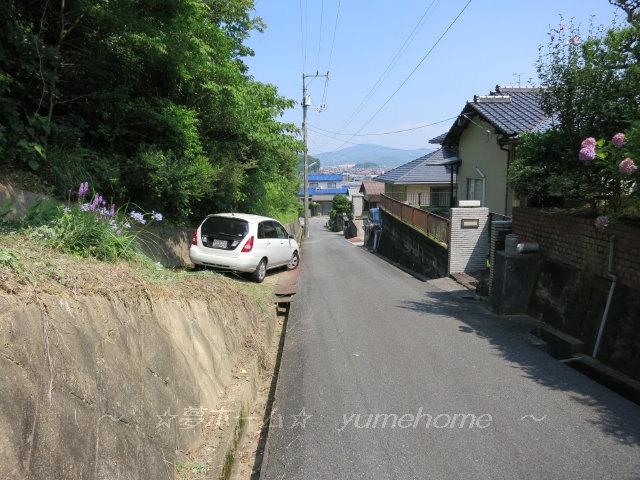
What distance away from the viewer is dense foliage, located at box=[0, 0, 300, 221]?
304 inches

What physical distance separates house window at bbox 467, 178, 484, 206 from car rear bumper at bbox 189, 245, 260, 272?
11.1 m

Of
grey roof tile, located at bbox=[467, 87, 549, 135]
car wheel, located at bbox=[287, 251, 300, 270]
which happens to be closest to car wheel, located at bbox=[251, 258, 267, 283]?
car wheel, located at bbox=[287, 251, 300, 270]

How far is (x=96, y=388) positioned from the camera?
9.84 feet

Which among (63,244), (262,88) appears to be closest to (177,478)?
(63,244)

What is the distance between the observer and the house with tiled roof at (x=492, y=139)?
15.2 metres

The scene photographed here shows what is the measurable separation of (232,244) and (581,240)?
655 centimetres

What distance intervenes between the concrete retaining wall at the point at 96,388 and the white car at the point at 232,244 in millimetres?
5146

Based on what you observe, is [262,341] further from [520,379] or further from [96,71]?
[96,71]

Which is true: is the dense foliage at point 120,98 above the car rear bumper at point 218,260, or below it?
above

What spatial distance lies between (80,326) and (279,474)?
6.25 feet

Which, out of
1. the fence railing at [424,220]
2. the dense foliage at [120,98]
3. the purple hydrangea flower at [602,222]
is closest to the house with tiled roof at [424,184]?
the fence railing at [424,220]

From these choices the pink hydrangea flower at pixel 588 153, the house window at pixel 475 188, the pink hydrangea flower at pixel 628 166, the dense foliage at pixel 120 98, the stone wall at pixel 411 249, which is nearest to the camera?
the pink hydrangea flower at pixel 628 166

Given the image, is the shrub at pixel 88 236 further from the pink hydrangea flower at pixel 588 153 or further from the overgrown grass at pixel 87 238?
the pink hydrangea flower at pixel 588 153

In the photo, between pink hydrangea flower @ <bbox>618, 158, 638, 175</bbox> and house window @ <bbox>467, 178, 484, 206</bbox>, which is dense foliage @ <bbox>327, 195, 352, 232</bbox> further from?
pink hydrangea flower @ <bbox>618, 158, 638, 175</bbox>
